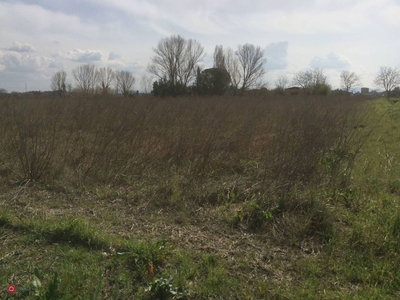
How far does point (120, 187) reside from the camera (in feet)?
15.4

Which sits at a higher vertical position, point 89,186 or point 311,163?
point 311,163

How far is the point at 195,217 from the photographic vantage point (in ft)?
12.0

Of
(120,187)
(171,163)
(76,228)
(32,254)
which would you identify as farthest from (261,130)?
(32,254)

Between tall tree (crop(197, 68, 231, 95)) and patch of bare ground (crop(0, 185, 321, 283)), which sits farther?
tall tree (crop(197, 68, 231, 95))

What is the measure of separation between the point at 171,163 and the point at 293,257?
325cm

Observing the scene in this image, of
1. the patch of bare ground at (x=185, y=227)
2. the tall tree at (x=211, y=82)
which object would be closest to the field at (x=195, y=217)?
the patch of bare ground at (x=185, y=227)

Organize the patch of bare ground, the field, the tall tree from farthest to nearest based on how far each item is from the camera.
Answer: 1. the tall tree
2. the patch of bare ground
3. the field

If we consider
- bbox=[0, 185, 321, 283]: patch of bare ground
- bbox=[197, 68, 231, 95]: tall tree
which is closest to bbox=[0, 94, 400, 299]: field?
bbox=[0, 185, 321, 283]: patch of bare ground

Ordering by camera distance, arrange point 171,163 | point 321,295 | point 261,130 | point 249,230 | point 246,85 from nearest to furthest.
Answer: point 321,295, point 249,230, point 171,163, point 261,130, point 246,85

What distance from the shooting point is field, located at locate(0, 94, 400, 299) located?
2.38m

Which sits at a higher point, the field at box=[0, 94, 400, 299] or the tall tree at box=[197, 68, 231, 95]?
the tall tree at box=[197, 68, 231, 95]

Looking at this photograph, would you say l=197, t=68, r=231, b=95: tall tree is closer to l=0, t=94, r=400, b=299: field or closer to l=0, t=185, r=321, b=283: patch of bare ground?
l=0, t=94, r=400, b=299: field

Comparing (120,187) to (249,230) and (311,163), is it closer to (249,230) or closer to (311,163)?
(249,230)

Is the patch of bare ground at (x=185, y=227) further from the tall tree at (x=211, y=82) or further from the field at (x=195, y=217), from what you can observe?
the tall tree at (x=211, y=82)
